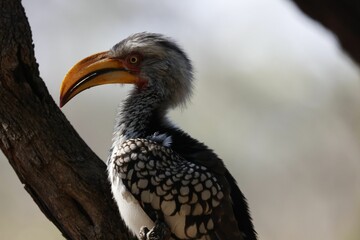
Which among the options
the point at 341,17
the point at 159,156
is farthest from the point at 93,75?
the point at 341,17

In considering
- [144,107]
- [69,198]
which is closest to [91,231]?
[69,198]

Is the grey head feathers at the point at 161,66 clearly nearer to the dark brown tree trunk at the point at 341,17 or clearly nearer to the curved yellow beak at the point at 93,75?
the curved yellow beak at the point at 93,75

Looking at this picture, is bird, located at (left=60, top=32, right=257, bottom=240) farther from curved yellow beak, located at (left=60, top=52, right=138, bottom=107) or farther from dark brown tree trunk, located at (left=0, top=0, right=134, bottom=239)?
dark brown tree trunk, located at (left=0, top=0, right=134, bottom=239)

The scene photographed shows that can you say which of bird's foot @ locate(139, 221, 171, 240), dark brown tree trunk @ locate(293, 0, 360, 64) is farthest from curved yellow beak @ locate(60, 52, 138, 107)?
dark brown tree trunk @ locate(293, 0, 360, 64)

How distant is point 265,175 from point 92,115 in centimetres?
386

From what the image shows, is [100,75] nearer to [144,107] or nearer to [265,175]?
[144,107]

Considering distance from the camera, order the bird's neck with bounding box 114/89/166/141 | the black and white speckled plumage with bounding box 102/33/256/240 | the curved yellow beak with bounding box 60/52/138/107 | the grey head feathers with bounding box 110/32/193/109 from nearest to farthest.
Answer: the black and white speckled plumage with bounding box 102/33/256/240 < the bird's neck with bounding box 114/89/166/141 < the curved yellow beak with bounding box 60/52/138/107 < the grey head feathers with bounding box 110/32/193/109

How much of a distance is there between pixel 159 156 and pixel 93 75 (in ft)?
3.03

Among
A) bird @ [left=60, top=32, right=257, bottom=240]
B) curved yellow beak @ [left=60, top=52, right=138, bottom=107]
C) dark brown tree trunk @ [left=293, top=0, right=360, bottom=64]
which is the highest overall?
curved yellow beak @ [left=60, top=52, right=138, bottom=107]

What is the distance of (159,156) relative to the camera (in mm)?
5293

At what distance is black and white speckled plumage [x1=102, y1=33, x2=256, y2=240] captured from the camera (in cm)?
507

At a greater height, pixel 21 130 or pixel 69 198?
pixel 21 130

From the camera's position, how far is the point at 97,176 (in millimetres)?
5266

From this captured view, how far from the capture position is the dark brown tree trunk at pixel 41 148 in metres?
4.98
